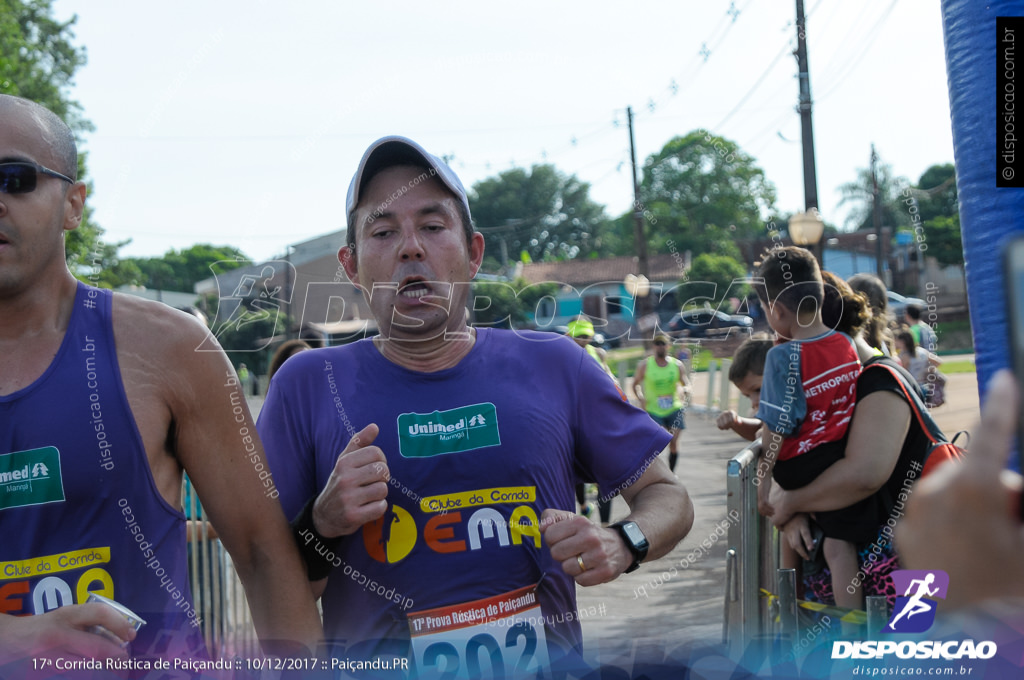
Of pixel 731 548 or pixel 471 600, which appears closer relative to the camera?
pixel 471 600

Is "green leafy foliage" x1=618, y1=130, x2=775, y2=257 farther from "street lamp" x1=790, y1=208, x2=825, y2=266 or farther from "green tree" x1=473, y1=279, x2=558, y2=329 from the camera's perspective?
"green tree" x1=473, y1=279, x2=558, y2=329

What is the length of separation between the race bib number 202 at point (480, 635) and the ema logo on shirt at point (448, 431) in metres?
0.32

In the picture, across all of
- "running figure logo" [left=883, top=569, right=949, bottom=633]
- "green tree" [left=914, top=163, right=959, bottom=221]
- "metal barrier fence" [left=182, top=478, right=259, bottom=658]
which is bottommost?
"metal barrier fence" [left=182, top=478, right=259, bottom=658]

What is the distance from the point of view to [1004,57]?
141 centimetres

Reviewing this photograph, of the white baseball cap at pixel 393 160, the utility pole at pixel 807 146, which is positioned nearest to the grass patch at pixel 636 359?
the utility pole at pixel 807 146

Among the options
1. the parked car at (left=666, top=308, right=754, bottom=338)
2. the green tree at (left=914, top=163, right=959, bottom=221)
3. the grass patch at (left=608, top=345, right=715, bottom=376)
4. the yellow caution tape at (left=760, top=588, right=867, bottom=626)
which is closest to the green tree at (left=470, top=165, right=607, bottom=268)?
the grass patch at (left=608, top=345, right=715, bottom=376)

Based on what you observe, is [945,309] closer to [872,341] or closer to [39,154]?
[872,341]

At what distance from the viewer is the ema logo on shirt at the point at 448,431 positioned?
6.18 feet

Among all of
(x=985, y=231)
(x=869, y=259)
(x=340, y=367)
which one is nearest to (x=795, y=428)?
(x=985, y=231)

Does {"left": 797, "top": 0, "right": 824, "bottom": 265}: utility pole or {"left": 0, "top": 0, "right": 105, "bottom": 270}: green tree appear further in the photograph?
{"left": 0, "top": 0, "right": 105, "bottom": 270}: green tree

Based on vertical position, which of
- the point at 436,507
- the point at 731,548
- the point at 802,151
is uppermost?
the point at 802,151

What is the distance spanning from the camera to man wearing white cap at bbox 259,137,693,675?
5.86 feet

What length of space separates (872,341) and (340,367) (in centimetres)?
267

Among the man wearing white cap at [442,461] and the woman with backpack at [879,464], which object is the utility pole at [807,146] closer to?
the woman with backpack at [879,464]
